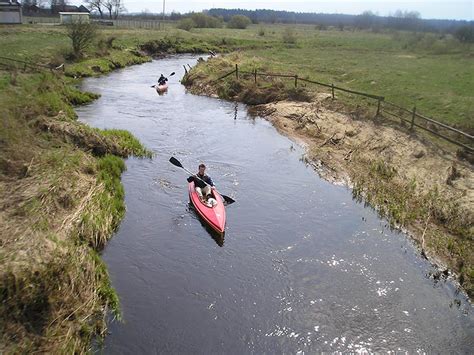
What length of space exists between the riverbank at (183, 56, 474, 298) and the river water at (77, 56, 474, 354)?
745 mm

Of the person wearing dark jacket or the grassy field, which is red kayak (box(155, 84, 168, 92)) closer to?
the grassy field

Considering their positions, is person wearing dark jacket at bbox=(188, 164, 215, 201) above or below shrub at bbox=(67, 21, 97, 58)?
below

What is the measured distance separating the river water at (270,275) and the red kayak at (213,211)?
35 cm

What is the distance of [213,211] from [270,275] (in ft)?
10.8

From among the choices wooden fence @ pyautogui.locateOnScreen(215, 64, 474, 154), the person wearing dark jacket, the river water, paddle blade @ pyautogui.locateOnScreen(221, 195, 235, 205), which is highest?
wooden fence @ pyautogui.locateOnScreen(215, 64, 474, 154)

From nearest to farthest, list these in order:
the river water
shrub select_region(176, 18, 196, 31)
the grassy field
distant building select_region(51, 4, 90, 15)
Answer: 1. the river water
2. the grassy field
3. shrub select_region(176, 18, 196, 31)
4. distant building select_region(51, 4, 90, 15)

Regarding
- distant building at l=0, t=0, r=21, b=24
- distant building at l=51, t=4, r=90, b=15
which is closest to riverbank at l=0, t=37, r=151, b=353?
distant building at l=0, t=0, r=21, b=24

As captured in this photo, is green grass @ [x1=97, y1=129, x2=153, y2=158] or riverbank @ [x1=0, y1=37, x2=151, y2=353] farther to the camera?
green grass @ [x1=97, y1=129, x2=153, y2=158]

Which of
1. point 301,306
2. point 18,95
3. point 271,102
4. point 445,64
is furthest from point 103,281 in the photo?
point 445,64

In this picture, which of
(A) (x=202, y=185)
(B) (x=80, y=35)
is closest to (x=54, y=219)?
(A) (x=202, y=185)

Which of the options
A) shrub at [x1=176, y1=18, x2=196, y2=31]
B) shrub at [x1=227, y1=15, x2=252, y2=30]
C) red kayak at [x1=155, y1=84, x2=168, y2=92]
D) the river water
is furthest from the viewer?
shrub at [x1=227, y1=15, x2=252, y2=30]

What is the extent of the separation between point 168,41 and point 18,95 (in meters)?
46.0

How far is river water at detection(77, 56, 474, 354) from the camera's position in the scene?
380 inches

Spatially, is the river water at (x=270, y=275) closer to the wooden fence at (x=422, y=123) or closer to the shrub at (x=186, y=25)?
the wooden fence at (x=422, y=123)
